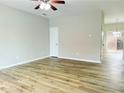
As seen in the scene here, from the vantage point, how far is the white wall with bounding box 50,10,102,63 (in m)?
5.71

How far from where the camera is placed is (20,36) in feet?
17.9

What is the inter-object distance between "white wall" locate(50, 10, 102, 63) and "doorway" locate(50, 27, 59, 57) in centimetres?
25

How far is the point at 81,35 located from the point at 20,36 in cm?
328

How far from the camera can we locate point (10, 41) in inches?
197

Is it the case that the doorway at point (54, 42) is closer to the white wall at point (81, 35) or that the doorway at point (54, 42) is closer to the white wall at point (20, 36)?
the white wall at point (81, 35)

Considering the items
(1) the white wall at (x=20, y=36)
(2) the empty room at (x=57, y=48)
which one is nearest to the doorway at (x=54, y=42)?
(2) the empty room at (x=57, y=48)

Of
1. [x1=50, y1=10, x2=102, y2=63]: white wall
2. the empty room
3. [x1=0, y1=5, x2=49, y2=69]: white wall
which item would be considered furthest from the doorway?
[x1=0, y1=5, x2=49, y2=69]: white wall

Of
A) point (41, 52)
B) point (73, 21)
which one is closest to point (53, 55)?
point (41, 52)

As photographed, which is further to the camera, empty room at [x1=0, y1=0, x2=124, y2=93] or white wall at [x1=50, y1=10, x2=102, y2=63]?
white wall at [x1=50, y1=10, x2=102, y2=63]

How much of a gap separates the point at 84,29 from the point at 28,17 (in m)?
3.11

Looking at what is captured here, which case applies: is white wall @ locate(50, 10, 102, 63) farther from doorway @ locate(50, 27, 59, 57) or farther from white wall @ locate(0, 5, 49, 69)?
white wall @ locate(0, 5, 49, 69)

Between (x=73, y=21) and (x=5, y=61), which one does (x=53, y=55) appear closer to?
(x=73, y=21)

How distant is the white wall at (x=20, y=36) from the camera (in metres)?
4.78

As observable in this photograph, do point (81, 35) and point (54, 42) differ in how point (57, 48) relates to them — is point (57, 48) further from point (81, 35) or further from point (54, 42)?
point (81, 35)
